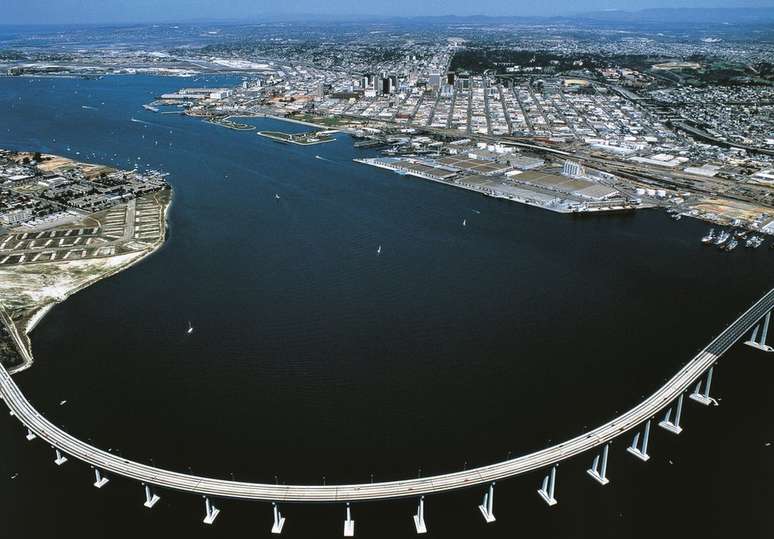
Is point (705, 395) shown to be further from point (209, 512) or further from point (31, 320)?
point (31, 320)

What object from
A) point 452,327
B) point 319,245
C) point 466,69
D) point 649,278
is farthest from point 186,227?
point 466,69

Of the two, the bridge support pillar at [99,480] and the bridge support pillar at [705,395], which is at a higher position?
the bridge support pillar at [705,395]

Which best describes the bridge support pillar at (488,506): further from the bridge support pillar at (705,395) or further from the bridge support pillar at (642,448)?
the bridge support pillar at (705,395)

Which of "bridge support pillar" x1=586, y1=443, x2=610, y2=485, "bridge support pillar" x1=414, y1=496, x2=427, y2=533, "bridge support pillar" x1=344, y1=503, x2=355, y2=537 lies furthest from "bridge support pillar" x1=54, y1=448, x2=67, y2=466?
"bridge support pillar" x1=586, y1=443, x2=610, y2=485

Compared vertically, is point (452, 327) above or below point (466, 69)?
below

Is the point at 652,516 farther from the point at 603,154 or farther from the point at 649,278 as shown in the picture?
the point at 603,154

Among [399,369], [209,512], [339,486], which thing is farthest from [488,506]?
[209,512]

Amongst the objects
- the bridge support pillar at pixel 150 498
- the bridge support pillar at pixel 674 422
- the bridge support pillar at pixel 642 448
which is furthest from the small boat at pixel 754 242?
the bridge support pillar at pixel 150 498
